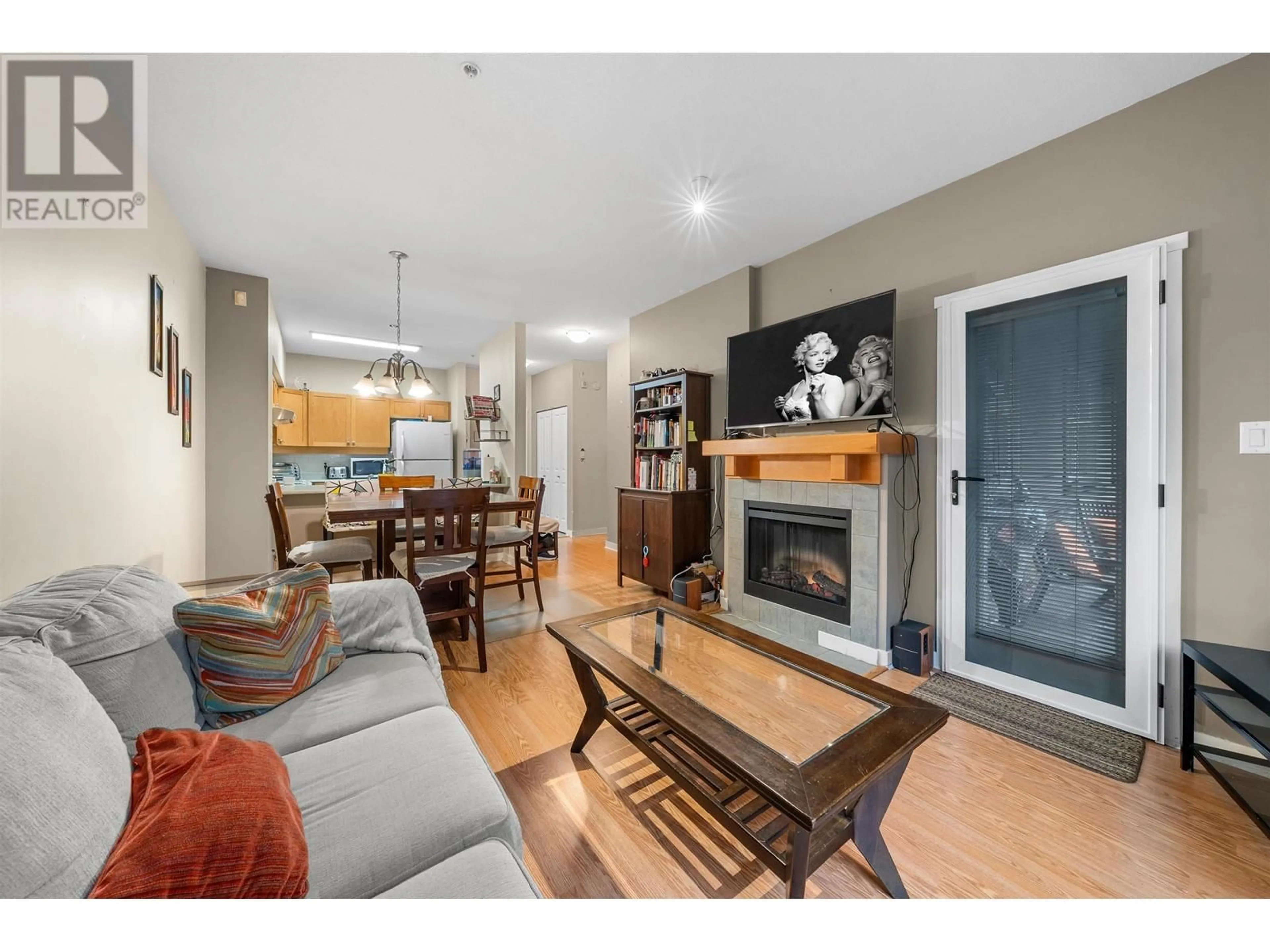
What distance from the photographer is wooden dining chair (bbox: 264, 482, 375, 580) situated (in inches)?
105

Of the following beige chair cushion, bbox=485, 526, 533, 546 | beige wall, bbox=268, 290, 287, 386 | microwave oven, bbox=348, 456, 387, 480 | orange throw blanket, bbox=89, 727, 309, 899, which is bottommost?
orange throw blanket, bbox=89, 727, 309, 899

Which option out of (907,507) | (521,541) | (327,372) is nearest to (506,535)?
(521,541)

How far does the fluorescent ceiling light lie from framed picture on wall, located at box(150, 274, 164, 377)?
10.6 ft

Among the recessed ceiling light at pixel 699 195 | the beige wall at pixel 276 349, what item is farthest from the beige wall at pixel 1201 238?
the beige wall at pixel 276 349

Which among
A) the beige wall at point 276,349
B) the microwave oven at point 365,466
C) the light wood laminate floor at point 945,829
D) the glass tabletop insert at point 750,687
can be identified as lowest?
the light wood laminate floor at point 945,829

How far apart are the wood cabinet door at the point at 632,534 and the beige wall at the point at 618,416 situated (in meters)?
1.04

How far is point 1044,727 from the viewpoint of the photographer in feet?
6.68

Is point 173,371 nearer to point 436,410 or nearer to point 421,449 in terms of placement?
point 421,449

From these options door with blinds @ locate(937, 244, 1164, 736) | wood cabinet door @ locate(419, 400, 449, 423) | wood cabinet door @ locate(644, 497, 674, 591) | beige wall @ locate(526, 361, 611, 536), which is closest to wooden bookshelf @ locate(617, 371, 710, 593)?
wood cabinet door @ locate(644, 497, 674, 591)

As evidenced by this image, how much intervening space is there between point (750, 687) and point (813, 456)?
6.18ft

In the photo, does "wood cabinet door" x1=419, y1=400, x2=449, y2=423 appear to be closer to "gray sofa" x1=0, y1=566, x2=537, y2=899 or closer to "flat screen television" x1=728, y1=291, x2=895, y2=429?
"flat screen television" x1=728, y1=291, x2=895, y2=429

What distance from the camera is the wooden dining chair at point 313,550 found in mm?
2678

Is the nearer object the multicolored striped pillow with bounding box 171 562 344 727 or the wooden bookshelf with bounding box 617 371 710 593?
the multicolored striped pillow with bounding box 171 562 344 727

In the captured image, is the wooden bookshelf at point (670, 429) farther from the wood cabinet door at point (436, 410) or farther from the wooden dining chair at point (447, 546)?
the wood cabinet door at point (436, 410)
